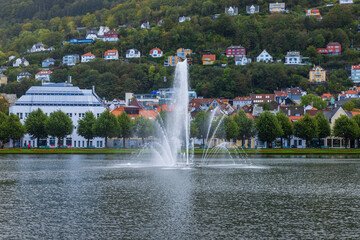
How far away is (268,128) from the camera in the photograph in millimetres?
109438

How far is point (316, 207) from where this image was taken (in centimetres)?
3797

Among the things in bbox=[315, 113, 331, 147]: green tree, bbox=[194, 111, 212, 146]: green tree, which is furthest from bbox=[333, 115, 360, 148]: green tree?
bbox=[194, 111, 212, 146]: green tree

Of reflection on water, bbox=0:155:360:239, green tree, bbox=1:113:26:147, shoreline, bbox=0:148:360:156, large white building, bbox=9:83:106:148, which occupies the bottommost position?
reflection on water, bbox=0:155:360:239

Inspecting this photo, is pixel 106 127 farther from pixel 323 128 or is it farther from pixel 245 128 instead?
pixel 323 128

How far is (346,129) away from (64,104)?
66.2 meters

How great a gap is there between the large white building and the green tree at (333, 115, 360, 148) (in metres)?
53.5

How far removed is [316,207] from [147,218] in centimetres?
1221

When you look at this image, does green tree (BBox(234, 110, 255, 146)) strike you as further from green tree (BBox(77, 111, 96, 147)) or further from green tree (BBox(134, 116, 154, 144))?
green tree (BBox(77, 111, 96, 147))

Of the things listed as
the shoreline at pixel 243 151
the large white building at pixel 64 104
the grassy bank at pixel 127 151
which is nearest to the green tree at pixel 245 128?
the shoreline at pixel 243 151

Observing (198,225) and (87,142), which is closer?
(198,225)

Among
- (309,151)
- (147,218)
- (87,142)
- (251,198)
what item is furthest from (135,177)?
(87,142)

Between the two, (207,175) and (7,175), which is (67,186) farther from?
(207,175)

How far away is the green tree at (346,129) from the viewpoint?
368ft

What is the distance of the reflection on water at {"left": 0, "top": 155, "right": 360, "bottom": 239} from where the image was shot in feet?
99.0
